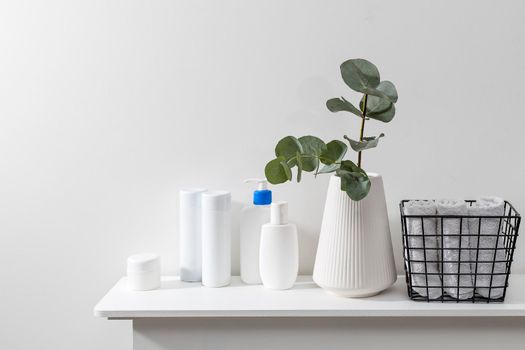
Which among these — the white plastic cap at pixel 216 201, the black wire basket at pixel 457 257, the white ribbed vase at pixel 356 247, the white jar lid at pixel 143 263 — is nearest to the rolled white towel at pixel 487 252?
the black wire basket at pixel 457 257

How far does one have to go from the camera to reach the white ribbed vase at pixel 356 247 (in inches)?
35.3

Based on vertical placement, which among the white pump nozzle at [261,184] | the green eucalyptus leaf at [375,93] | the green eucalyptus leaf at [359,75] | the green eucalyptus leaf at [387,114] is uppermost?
the green eucalyptus leaf at [359,75]

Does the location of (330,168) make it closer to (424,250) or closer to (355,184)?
(355,184)

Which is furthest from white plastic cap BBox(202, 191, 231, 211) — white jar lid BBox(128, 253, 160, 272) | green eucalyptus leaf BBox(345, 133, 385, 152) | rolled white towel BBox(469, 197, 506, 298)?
rolled white towel BBox(469, 197, 506, 298)

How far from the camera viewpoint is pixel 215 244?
964 mm

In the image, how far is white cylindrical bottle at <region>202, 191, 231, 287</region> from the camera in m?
0.96

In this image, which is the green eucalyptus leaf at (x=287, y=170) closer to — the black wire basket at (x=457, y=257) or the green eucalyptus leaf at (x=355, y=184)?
the green eucalyptus leaf at (x=355, y=184)

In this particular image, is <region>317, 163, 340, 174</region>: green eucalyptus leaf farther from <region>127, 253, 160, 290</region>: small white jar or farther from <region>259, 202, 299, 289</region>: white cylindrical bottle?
<region>127, 253, 160, 290</region>: small white jar

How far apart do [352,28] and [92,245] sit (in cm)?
56

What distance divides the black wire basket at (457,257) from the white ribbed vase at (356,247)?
0.04m

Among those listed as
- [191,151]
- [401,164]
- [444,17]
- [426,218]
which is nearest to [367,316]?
[426,218]

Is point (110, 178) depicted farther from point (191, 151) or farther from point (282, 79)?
point (282, 79)

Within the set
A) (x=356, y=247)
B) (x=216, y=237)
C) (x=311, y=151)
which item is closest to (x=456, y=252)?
(x=356, y=247)

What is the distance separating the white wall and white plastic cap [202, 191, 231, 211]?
0.08 meters
